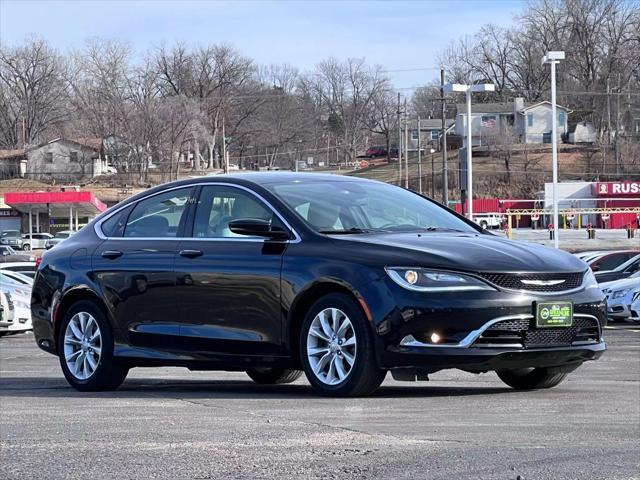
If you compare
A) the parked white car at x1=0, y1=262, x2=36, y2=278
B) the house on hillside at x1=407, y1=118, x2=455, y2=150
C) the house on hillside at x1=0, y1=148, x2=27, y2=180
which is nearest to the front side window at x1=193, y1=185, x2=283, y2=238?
the parked white car at x1=0, y1=262, x2=36, y2=278

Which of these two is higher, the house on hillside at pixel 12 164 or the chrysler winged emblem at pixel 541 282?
the house on hillside at pixel 12 164

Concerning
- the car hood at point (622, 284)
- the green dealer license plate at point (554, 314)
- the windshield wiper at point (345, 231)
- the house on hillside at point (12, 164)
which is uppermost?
the house on hillside at point (12, 164)

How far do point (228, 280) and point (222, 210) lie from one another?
722 millimetres

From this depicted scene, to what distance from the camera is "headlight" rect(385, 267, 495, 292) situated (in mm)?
7492

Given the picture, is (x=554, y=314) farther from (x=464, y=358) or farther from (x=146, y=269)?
(x=146, y=269)

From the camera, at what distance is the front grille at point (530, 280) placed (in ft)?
24.8

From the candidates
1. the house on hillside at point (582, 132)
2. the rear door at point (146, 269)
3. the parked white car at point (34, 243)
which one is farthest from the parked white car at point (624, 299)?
the house on hillside at point (582, 132)

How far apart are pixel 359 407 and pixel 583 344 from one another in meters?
1.75

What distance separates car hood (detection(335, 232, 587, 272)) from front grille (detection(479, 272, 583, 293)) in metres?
0.03

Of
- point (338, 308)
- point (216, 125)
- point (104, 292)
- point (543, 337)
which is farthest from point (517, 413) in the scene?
point (216, 125)

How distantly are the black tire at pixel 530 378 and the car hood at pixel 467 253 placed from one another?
3.22 ft

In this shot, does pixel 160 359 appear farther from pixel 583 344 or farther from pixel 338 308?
pixel 583 344

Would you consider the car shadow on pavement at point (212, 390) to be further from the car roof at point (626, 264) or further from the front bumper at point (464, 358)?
the car roof at point (626, 264)

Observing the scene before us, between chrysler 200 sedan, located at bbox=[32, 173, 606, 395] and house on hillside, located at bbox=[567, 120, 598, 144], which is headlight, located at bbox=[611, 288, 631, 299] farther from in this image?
house on hillside, located at bbox=[567, 120, 598, 144]
